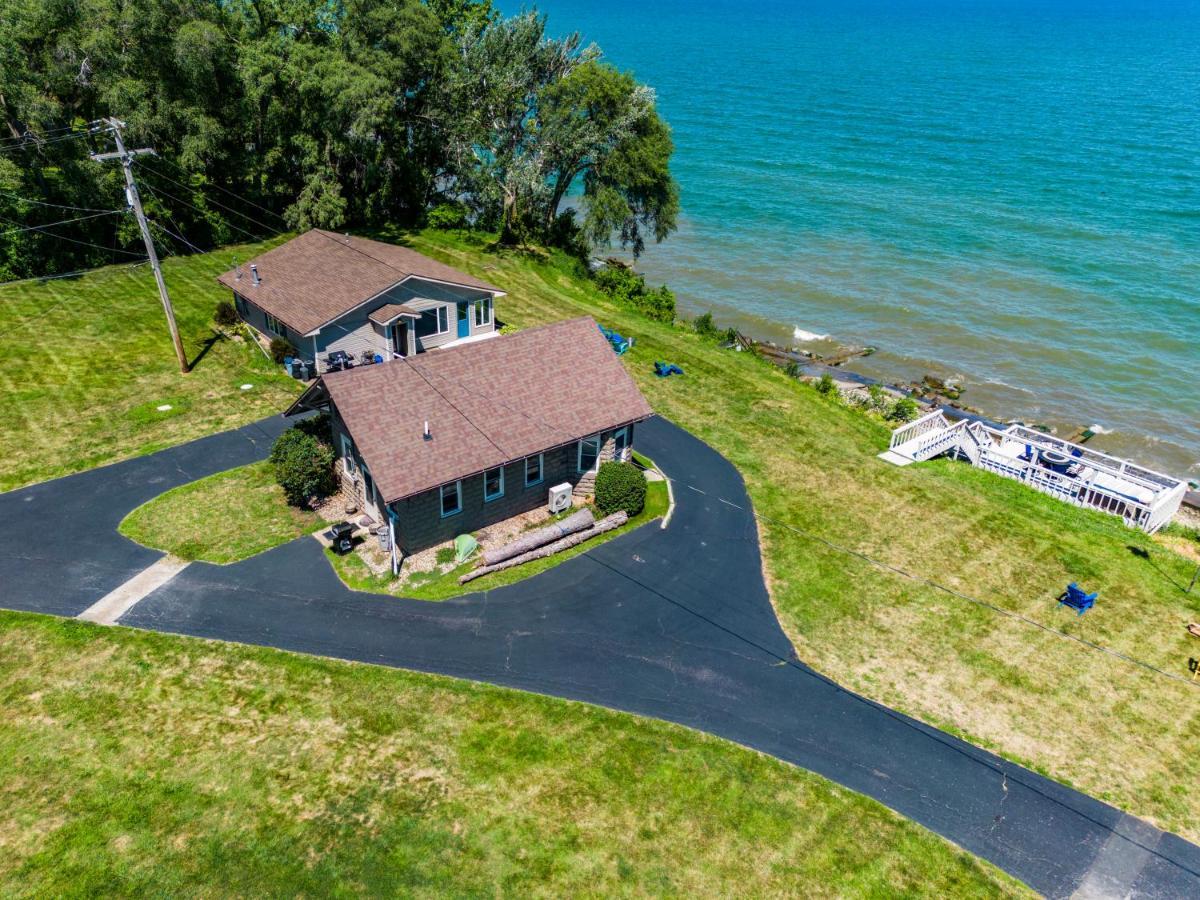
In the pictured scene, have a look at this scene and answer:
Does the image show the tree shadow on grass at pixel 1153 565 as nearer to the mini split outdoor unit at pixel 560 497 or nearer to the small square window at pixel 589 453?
the small square window at pixel 589 453

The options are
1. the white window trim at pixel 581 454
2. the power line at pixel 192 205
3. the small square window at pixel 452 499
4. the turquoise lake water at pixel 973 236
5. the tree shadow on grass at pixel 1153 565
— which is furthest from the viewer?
the turquoise lake water at pixel 973 236

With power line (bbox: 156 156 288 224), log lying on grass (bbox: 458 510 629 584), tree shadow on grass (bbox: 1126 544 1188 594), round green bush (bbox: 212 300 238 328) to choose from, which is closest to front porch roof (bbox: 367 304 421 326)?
round green bush (bbox: 212 300 238 328)

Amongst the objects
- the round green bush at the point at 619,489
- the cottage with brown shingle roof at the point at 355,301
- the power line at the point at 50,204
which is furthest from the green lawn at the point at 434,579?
the power line at the point at 50,204

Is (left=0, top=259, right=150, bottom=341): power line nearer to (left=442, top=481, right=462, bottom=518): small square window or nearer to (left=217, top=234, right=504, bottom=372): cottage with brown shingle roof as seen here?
(left=217, top=234, right=504, bottom=372): cottage with brown shingle roof

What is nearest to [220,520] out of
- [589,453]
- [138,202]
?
[589,453]

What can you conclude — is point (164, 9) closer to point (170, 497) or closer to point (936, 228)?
point (170, 497)

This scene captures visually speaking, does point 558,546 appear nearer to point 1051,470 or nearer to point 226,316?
point 1051,470

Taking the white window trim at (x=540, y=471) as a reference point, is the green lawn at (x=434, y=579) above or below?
below

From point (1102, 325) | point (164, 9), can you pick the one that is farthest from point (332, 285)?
point (1102, 325)
